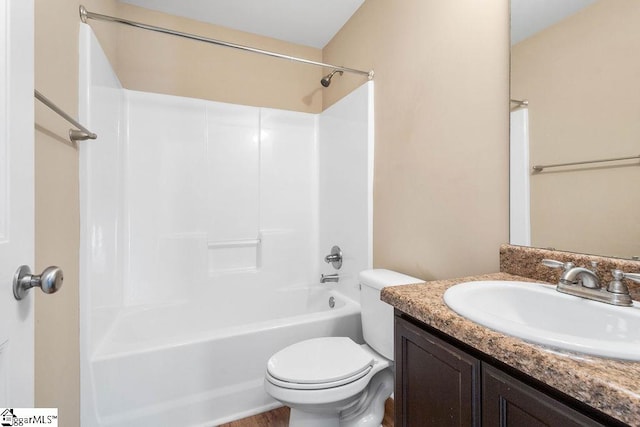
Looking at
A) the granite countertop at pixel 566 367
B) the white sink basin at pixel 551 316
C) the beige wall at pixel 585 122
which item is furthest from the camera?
the beige wall at pixel 585 122

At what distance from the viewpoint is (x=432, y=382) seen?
27.8 inches

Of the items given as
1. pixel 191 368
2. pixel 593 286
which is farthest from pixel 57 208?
pixel 593 286

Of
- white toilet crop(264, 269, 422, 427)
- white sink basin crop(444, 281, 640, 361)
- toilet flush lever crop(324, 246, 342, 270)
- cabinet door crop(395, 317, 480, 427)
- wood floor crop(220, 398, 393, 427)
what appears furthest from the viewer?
toilet flush lever crop(324, 246, 342, 270)

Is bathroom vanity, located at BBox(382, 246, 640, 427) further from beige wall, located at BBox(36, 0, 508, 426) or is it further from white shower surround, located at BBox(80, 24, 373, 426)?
white shower surround, located at BBox(80, 24, 373, 426)

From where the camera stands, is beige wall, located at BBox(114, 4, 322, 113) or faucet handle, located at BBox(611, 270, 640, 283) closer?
faucet handle, located at BBox(611, 270, 640, 283)

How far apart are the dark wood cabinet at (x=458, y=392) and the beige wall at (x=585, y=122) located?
582mm

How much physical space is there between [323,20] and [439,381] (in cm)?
239

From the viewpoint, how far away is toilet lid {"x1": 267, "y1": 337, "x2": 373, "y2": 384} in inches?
44.7

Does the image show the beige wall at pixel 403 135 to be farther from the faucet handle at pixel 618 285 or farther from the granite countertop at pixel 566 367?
the granite countertop at pixel 566 367

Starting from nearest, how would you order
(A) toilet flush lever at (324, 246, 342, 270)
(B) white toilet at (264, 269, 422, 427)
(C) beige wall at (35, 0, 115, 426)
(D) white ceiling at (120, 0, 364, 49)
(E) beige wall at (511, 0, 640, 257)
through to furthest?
1. (E) beige wall at (511, 0, 640, 257)
2. (C) beige wall at (35, 0, 115, 426)
3. (B) white toilet at (264, 269, 422, 427)
4. (D) white ceiling at (120, 0, 364, 49)
5. (A) toilet flush lever at (324, 246, 342, 270)

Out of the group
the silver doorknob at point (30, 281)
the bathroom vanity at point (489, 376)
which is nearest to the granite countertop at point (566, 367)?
the bathroom vanity at point (489, 376)

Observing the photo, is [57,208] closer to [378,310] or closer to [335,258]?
[378,310]

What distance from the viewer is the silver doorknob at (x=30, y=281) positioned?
540mm

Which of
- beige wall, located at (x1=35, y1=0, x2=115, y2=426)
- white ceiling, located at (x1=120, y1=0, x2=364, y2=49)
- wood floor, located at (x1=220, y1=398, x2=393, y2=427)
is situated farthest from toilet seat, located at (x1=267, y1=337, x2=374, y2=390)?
white ceiling, located at (x1=120, y1=0, x2=364, y2=49)
